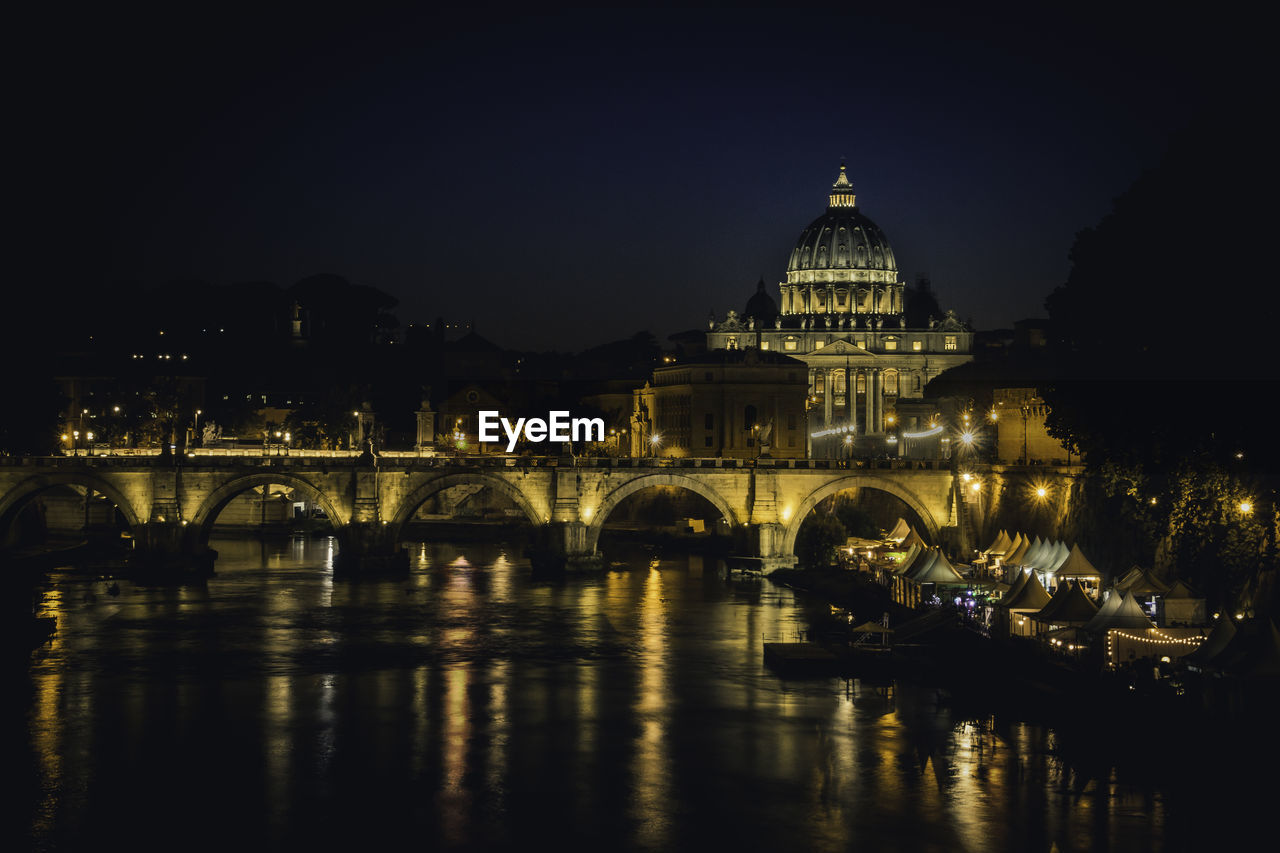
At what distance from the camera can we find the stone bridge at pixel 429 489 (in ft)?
233

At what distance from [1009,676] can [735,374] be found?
67186 mm

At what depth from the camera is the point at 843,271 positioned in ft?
557

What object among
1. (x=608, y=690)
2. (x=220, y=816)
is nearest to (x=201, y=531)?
(x=608, y=690)

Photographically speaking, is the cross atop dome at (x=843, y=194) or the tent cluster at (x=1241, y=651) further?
the cross atop dome at (x=843, y=194)

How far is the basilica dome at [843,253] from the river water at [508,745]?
368ft

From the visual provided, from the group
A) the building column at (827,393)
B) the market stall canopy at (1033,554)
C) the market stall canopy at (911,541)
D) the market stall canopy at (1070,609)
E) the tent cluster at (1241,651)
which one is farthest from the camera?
the building column at (827,393)

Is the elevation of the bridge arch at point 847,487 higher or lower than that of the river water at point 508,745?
higher

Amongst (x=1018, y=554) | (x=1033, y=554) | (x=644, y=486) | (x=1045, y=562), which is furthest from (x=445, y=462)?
(x=1045, y=562)

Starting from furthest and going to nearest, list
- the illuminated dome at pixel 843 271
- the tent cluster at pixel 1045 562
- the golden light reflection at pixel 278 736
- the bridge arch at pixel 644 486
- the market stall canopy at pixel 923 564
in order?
the illuminated dome at pixel 843 271 < the bridge arch at pixel 644 486 < the market stall canopy at pixel 923 564 < the tent cluster at pixel 1045 562 < the golden light reflection at pixel 278 736

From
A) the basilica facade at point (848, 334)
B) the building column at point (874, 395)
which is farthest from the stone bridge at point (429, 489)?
the building column at point (874, 395)

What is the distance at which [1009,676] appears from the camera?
44.4m

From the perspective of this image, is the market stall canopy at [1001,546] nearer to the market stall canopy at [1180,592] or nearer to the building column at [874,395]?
the market stall canopy at [1180,592]

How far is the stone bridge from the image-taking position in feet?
233

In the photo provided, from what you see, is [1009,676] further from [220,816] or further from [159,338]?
[159,338]
